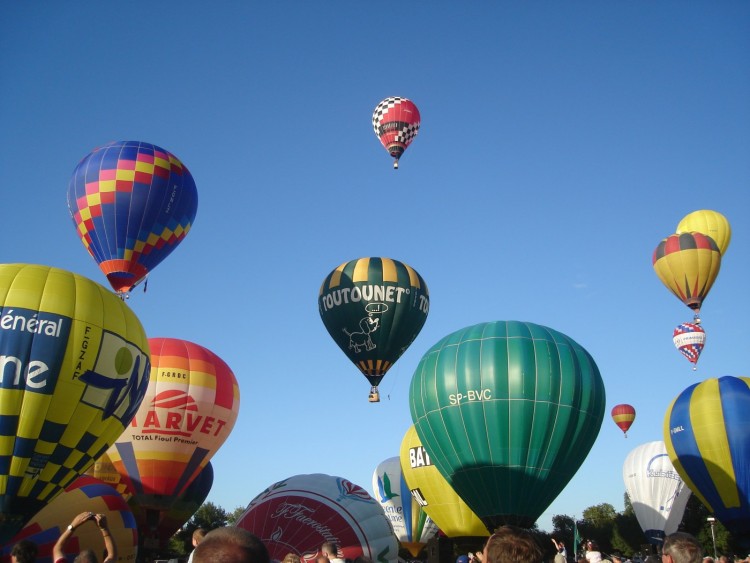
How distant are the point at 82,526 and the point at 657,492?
2040 centimetres

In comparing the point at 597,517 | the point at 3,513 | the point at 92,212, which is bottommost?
the point at 597,517

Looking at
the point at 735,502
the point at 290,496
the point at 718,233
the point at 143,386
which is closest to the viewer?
the point at 143,386

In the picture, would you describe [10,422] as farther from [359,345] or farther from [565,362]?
[359,345]

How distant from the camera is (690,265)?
25.8 metres

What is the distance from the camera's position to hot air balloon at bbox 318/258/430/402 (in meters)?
19.6

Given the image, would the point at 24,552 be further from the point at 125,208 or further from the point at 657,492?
the point at 657,492

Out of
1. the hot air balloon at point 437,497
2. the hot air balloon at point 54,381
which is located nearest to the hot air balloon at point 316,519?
the hot air balloon at point 54,381

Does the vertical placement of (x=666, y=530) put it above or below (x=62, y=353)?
below

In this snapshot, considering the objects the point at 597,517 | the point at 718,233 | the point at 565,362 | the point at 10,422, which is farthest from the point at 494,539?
the point at 597,517

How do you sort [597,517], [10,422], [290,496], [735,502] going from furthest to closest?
[597,517]
[735,502]
[290,496]
[10,422]

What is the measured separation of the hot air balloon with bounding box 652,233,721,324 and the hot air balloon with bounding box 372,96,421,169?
34.8 feet

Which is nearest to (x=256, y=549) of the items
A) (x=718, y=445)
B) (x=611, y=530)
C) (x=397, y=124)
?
(x=718, y=445)

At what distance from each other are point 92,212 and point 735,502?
16.4 metres

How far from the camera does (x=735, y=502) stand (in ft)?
55.5
